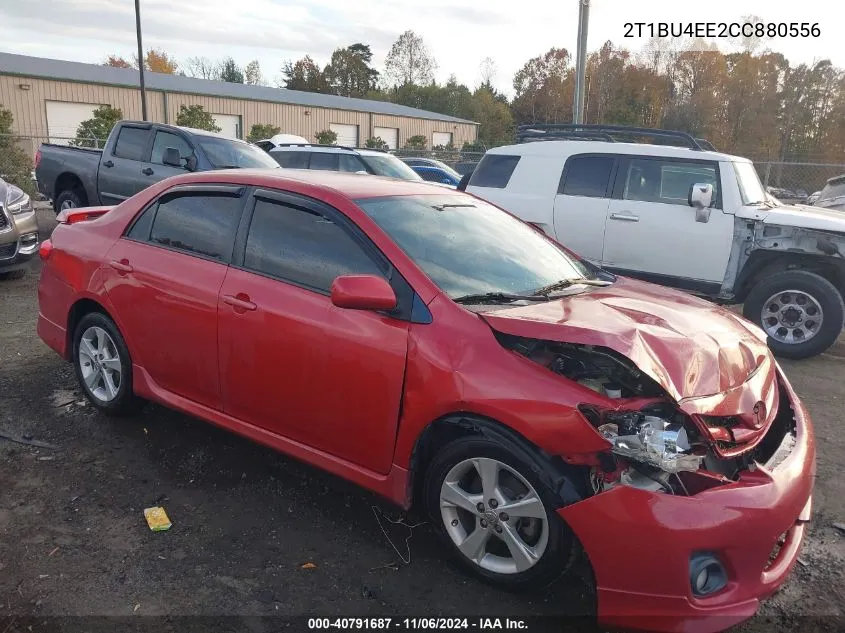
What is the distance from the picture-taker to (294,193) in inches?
135

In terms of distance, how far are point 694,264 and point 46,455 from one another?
587cm

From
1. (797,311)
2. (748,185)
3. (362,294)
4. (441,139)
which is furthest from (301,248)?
(441,139)

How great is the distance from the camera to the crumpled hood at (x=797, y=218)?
6.25 metres

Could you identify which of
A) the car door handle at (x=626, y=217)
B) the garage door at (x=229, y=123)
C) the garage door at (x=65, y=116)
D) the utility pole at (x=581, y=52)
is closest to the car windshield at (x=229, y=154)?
the car door handle at (x=626, y=217)

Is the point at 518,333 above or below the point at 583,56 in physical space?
below

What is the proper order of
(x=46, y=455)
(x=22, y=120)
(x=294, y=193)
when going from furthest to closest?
(x=22, y=120) < (x=46, y=455) < (x=294, y=193)

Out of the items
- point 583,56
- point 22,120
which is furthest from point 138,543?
point 22,120

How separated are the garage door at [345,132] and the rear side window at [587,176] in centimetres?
3550

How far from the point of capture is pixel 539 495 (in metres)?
2.57

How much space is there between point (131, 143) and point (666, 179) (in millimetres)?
8058

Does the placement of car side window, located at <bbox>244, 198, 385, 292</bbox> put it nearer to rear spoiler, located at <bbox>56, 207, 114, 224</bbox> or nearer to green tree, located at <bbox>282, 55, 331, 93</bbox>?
rear spoiler, located at <bbox>56, 207, 114, 224</bbox>

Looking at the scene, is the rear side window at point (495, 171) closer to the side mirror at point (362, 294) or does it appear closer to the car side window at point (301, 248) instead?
the car side window at point (301, 248)

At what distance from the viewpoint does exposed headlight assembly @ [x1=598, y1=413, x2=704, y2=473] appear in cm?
243

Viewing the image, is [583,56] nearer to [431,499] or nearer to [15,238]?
[15,238]
